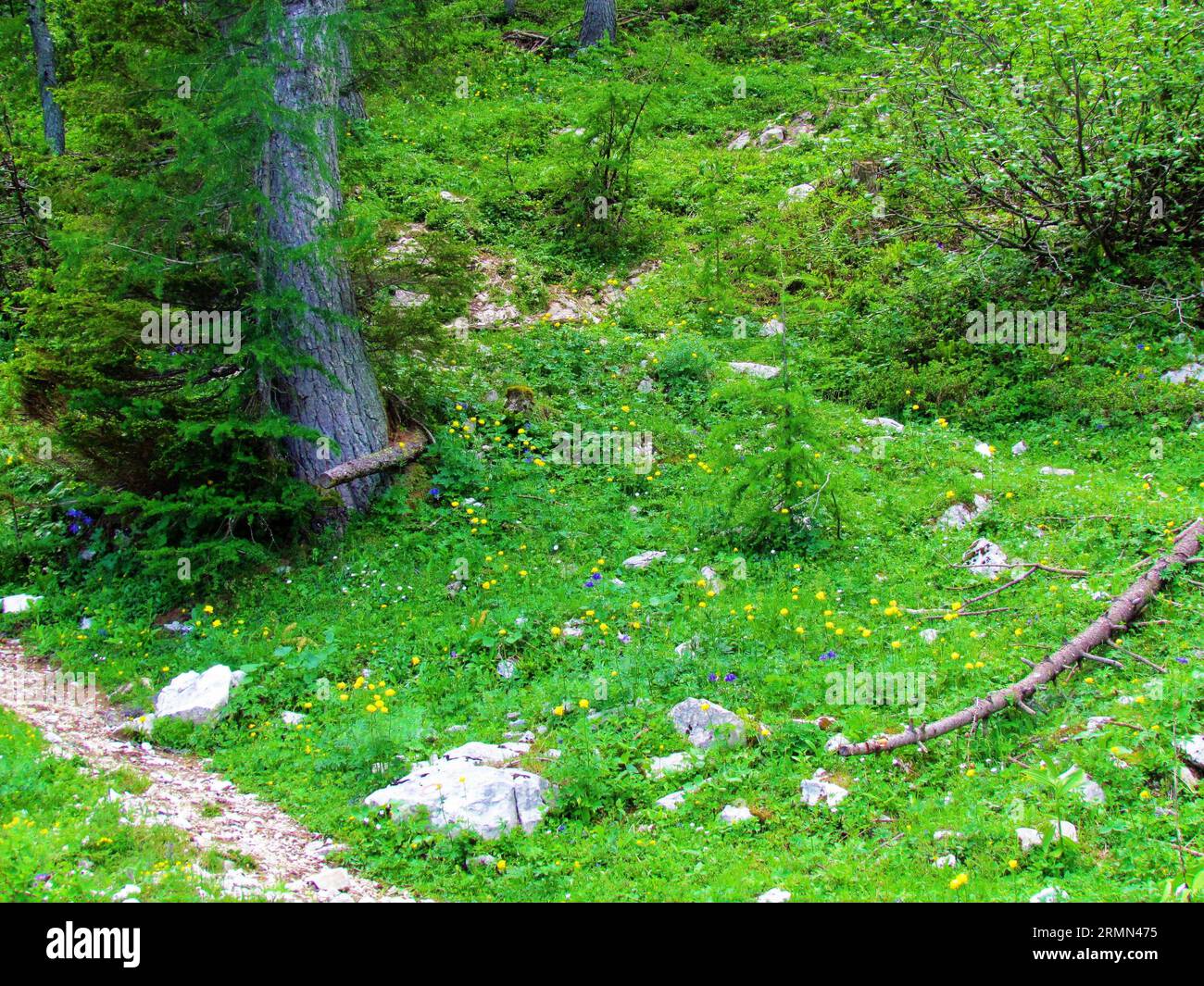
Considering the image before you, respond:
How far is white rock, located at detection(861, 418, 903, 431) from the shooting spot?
9.53 m

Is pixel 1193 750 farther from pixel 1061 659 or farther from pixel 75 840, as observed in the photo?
pixel 75 840

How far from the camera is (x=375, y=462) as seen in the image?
8156mm

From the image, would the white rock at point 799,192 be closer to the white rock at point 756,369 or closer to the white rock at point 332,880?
the white rock at point 756,369

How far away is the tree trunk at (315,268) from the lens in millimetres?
7594

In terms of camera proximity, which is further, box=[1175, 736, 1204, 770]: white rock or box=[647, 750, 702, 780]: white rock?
box=[647, 750, 702, 780]: white rock

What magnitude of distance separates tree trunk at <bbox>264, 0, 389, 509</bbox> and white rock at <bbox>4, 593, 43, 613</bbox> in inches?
93.0

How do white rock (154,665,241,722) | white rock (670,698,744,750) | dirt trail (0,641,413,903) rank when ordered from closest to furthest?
dirt trail (0,641,413,903), white rock (670,698,744,750), white rock (154,665,241,722)

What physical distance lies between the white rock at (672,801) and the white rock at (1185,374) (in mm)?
7376

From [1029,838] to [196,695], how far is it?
521 cm

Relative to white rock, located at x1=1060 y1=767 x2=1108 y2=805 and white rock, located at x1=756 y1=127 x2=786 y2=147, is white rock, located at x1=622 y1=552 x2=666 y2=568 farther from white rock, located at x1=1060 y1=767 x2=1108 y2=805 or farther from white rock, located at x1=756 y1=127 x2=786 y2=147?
white rock, located at x1=756 y1=127 x2=786 y2=147

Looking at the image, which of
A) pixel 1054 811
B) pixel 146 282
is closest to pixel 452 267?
pixel 146 282

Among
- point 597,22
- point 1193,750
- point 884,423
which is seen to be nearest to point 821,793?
point 1193,750

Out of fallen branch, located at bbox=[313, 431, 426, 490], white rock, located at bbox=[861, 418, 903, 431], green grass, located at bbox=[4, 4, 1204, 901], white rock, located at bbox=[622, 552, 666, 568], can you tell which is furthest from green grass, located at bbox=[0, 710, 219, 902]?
white rock, located at bbox=[861, 418, 903, 431]

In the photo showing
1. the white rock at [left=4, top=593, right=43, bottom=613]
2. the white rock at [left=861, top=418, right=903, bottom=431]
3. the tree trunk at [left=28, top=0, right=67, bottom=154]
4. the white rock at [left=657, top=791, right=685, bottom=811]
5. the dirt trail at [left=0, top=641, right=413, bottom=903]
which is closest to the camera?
the dirt trail at [left=0, top=641, right=413, bottom=903]
